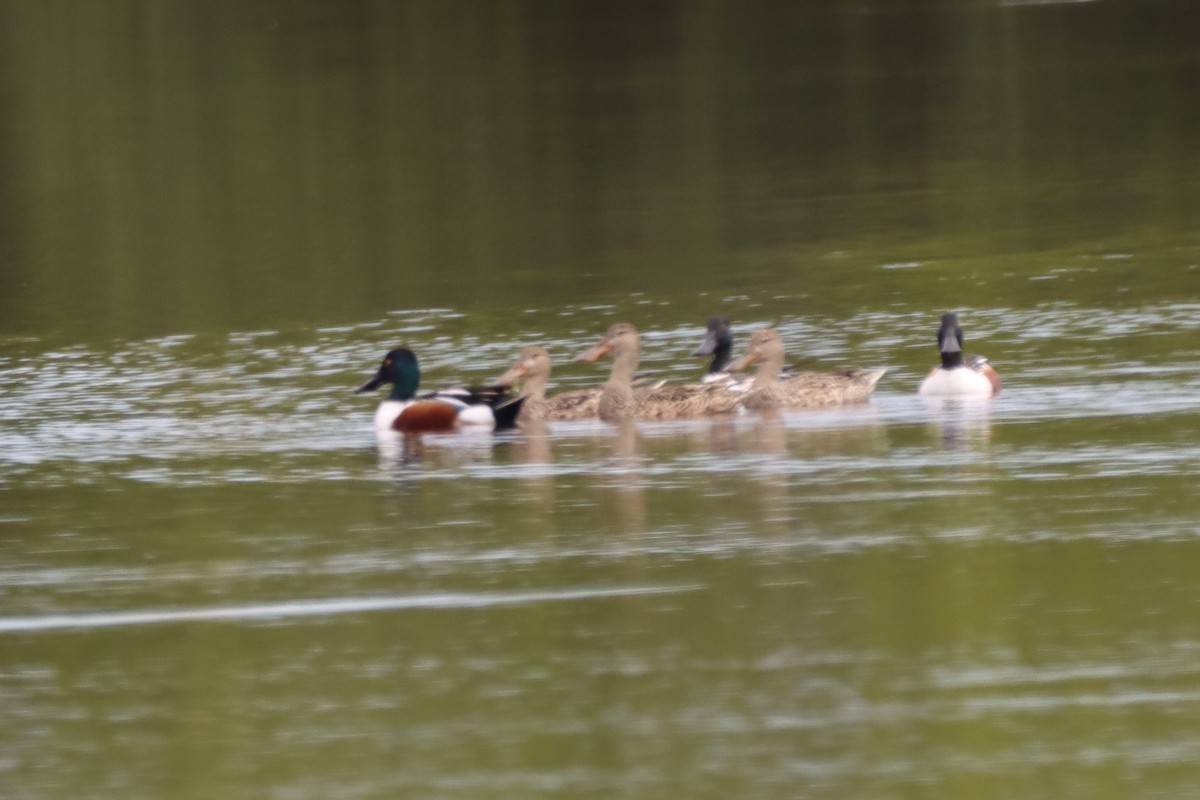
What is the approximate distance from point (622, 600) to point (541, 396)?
796 centimetres

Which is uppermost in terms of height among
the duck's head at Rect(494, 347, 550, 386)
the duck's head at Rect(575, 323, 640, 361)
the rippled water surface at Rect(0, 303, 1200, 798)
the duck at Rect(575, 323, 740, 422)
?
the duck's head at Rect(575, 323, 640, 361)

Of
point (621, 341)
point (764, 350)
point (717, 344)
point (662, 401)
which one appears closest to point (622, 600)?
point (662, 401)

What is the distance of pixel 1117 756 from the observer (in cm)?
990

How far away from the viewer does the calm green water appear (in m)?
10.6

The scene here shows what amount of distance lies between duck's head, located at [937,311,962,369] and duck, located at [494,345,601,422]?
269cm

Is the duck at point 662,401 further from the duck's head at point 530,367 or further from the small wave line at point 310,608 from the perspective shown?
the small wave line at point 310,608

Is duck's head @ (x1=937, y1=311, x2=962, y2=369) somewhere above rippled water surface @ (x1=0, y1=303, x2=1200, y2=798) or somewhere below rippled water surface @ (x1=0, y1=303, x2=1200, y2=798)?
above

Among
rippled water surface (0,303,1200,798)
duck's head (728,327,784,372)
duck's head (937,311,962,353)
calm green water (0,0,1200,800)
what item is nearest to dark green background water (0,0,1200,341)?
calm green water (0,0,1200,800)

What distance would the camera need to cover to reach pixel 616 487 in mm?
16516

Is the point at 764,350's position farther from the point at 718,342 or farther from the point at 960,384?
the point at 960,384

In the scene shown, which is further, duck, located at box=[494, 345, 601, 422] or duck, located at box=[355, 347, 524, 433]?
duck, located at box=[494, 345, 601, 422]

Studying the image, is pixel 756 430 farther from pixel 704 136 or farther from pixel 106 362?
pixel 704 136

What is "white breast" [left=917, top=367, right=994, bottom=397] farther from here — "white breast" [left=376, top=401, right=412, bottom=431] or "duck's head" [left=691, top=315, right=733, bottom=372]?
"white breast" [left=376, top=401, right=412, bottom=431]

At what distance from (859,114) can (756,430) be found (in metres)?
28.2
